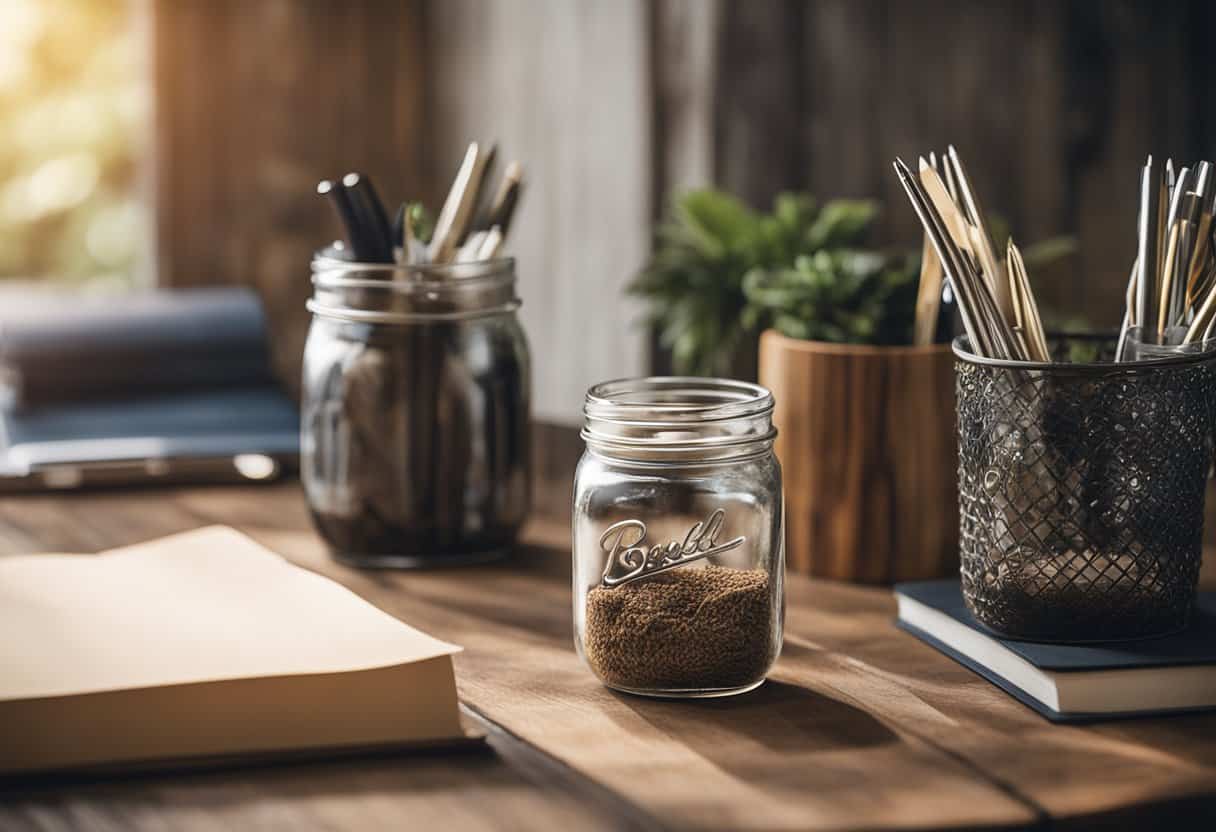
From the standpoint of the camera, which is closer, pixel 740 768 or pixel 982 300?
pixel 740 768

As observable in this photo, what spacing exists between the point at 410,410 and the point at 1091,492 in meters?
0.48

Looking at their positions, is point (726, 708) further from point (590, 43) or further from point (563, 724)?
point (590, 43)

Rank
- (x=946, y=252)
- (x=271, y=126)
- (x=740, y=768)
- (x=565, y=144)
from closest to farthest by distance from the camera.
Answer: (x=740, y=768) < (x=946, y=252) < (x=565, y=144) < (x=271, y=126)

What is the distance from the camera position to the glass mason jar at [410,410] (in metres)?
1.08

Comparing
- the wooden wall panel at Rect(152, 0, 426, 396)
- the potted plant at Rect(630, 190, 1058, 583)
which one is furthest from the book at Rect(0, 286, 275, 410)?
the wooden wall panel at Rect(152, 0, 426, 396)

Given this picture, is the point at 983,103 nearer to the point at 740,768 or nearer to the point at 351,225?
the point at 351,225

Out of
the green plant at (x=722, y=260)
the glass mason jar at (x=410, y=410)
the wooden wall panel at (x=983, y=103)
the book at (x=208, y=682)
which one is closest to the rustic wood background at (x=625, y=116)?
the wooden wall panel at (x=983, y=103)

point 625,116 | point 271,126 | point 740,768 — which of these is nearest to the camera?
point 740,768

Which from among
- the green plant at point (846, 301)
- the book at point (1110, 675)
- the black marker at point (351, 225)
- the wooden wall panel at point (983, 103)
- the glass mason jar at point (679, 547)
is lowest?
the book at point (1110, 675)

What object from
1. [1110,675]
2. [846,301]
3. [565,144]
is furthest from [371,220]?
[565,144]

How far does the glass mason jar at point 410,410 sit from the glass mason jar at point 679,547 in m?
0.24

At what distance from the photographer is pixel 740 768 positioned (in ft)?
2.37

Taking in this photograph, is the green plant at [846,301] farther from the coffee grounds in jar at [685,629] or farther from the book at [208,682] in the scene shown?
the book at [208,682]

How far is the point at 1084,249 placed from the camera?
2.40 meters
